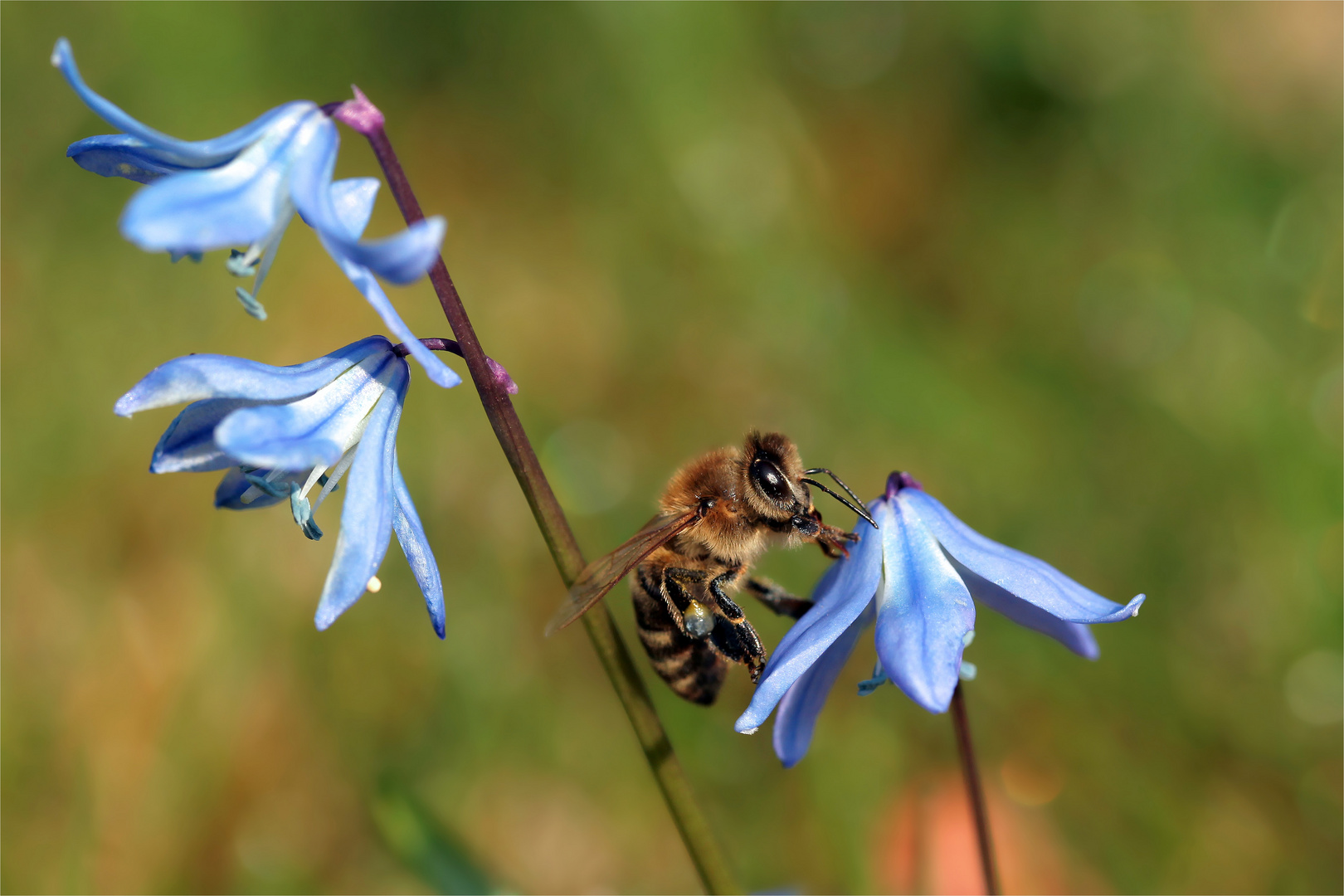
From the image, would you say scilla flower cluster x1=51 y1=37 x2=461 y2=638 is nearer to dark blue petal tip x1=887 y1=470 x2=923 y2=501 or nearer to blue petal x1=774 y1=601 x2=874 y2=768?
blue petal x1=774 y1=601 x2=874 y2=768

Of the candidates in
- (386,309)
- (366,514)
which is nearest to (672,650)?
(366,514)

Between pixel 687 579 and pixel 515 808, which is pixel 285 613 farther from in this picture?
pixel 687 579

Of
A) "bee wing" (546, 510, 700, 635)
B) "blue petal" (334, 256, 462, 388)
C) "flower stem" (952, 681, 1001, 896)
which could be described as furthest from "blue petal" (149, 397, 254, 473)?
"flower stem" (952, 681, 1001, 896)

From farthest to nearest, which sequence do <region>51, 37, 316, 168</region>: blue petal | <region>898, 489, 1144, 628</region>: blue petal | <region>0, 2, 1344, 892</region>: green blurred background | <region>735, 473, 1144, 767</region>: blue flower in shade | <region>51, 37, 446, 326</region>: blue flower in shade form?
<region>0, 2, 1344, 892</region>: green blurred background < <region>898, 489, 1144, 628</region>: blue petal < <region>735, 473, 1144, 767</region>: blue flower in shade < <region>51, 37, 316, 168</region>: blue petal < <region>51, 37, 446, 326</region>: blue flower in shade

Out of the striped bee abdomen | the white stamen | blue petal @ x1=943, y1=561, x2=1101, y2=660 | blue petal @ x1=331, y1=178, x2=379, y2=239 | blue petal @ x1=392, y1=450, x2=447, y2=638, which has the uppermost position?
blue petal @ x1=331, y1=178, x2=379, y2=239

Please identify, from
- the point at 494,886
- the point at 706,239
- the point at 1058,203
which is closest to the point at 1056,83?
the point at 1058,203

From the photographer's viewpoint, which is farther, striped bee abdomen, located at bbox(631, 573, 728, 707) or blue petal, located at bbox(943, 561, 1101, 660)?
striped bee abdomen, located at bbox(631, 573, 728, 707)

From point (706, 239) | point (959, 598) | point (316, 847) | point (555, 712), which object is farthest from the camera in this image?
point (706, 239)
